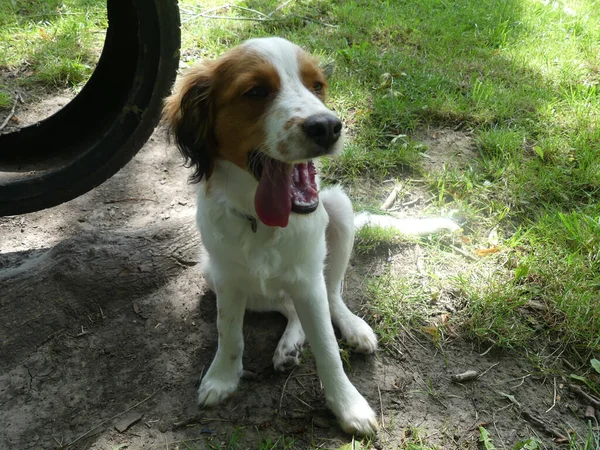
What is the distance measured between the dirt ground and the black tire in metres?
0.41

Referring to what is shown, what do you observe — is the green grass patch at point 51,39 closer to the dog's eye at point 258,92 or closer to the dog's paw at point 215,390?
the dog's eye at point 258,92

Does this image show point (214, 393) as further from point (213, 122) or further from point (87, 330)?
point (213, 122)

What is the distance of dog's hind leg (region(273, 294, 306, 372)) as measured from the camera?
8.99 feet

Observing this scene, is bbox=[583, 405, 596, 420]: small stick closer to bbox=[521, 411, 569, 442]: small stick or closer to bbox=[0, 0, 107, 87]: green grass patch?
bbox=[521, 411, 569, 442]: small stick

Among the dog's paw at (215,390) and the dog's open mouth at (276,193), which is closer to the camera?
the dog's open mouth at (276,193)

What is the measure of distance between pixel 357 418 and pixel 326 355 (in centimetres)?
33

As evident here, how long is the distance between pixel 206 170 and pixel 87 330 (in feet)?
4.33

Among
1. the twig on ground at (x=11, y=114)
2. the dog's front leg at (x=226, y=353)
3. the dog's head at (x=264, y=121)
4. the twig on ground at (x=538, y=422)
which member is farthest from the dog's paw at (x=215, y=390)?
the twig on ground at (x=11, y=114)

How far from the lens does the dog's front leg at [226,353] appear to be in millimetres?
2596

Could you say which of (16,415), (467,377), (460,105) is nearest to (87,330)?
(16,415)

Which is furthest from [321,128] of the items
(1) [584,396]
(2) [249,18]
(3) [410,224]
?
(2) [249,18]

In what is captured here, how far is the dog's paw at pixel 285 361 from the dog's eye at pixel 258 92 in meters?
1.39

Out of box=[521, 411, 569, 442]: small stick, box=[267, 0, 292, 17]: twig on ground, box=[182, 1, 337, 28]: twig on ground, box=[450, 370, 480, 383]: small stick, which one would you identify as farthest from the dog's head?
box=[267, 0, 292, 17]: twig on ground

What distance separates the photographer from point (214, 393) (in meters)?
2.59
